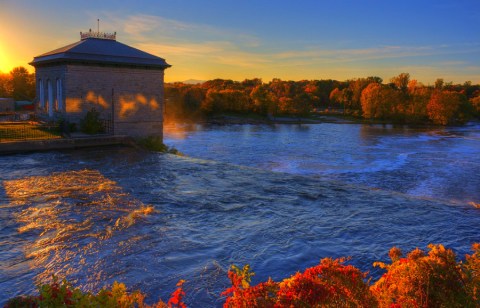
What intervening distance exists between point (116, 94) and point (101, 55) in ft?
7.81

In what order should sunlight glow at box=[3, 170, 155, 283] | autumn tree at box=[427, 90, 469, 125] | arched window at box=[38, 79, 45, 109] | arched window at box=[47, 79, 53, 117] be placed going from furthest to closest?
autumn tree at box=[427, 90, 469, 125]
arched window at box=[38, 79, 45, 109]
arched window at box=[47, 79, 53, 117]
sunlight glow at box=[3, 170, 155, 283]

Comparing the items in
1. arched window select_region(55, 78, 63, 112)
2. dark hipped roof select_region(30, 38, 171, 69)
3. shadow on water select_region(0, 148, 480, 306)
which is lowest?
shadow on water select_region(0, 148, 480, 306)

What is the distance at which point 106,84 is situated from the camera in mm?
24531

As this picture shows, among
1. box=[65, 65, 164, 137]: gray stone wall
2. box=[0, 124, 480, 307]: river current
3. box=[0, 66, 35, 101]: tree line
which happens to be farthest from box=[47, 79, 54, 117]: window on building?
box=[0, 66, 35, 101]: tree line

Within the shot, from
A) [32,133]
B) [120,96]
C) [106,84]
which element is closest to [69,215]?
[32,133]

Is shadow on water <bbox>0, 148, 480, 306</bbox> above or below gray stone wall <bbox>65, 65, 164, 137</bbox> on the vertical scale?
below

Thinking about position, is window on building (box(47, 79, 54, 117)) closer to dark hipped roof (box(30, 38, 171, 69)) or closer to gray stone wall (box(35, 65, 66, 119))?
gray stone wall (box(35, 65, 66, 119))

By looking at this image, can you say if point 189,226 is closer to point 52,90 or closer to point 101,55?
point 101,55

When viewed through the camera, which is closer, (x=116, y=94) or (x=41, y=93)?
(x=116, y=94)

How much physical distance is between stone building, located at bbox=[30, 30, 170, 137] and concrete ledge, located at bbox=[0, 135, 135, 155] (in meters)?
2.06

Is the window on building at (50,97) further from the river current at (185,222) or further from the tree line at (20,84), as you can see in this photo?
the tree line at (20,84)

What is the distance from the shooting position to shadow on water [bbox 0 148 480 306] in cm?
733

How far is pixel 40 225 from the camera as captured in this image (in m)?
9.62

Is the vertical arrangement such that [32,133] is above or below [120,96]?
below
